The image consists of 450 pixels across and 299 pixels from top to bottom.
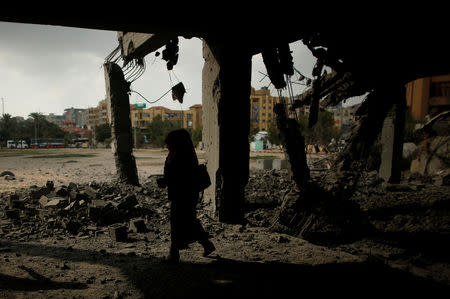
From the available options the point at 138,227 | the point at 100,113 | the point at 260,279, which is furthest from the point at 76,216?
the point at 100,113

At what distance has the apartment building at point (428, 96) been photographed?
16.4 meters

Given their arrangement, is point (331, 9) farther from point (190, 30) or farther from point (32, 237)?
point (32, 237)

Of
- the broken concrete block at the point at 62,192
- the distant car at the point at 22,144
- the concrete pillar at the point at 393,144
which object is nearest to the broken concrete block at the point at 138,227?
the broken concrete block at the point at 62,192

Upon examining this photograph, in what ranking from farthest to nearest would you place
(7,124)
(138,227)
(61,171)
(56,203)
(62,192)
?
(7,124), (61,171), (62,192), (56,203), (138,227)

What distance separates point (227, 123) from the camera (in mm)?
4117

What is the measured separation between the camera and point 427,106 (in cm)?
1748

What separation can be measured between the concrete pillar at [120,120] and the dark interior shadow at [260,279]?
4.40 m

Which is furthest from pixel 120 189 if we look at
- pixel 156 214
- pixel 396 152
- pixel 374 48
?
pixel 396 152

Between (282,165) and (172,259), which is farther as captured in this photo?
(282,165)

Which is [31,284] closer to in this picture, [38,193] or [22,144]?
→ [38,193]

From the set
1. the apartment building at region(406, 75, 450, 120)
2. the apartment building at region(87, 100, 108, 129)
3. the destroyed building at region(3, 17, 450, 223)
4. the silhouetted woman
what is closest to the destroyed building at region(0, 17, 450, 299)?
the destroyed building at region(3, 17, 450, 223)

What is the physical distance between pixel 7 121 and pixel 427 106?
6704 centimetres

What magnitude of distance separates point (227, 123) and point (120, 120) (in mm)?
4528

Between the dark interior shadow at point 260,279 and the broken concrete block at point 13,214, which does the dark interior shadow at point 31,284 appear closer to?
the dark interior shadow at point 260,279
